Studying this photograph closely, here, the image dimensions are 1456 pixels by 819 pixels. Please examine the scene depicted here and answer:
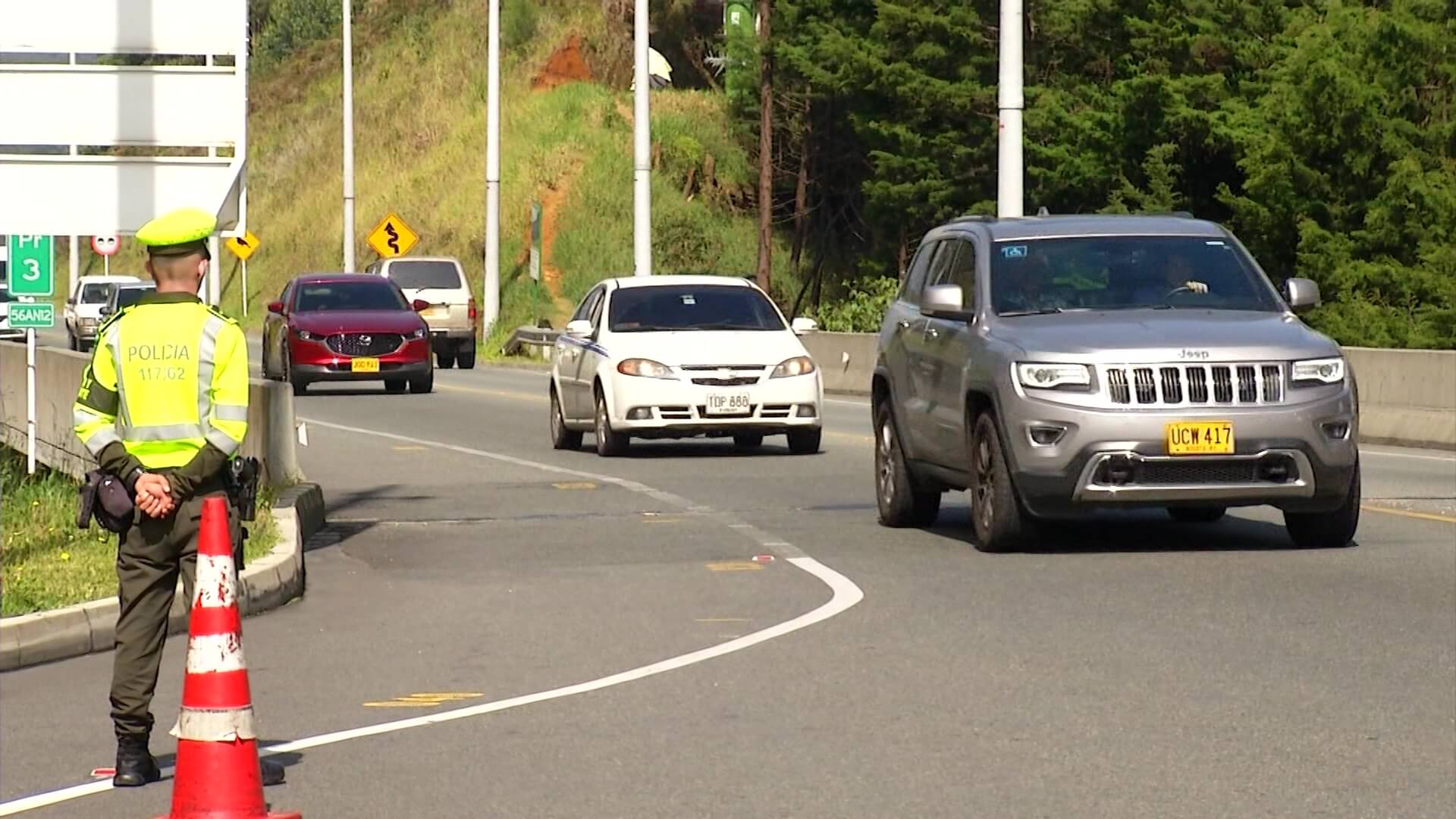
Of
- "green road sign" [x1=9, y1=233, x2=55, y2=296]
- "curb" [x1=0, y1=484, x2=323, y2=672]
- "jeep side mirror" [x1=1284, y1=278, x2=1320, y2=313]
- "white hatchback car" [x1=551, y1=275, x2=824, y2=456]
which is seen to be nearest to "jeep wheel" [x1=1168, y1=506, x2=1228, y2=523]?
"jeep side mirror" [x1=1284, y1=278, x2=1320, y2=313]

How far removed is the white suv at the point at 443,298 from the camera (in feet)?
153

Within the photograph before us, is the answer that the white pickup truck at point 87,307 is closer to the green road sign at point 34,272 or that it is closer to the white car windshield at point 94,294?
the white car windshield at point 94,294

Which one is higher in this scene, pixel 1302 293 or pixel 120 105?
pixel 120 105

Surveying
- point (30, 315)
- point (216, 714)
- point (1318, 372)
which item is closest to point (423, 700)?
point (216, 714)

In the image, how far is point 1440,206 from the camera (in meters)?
49.7

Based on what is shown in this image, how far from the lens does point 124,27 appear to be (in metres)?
15.5

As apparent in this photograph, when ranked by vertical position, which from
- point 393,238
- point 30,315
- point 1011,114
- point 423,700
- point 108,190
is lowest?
point 423,700

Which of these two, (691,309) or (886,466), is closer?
(886,466)

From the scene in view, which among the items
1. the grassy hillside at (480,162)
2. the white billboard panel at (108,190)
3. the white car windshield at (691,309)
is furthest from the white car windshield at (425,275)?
the white billboard panel at (108,190)

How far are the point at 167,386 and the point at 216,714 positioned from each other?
1.57 m

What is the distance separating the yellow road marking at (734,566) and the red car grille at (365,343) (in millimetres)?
21942

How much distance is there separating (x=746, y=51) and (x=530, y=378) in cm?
2704

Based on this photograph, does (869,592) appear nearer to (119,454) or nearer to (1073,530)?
(1073,530)

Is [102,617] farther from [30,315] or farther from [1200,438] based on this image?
[30,315]
